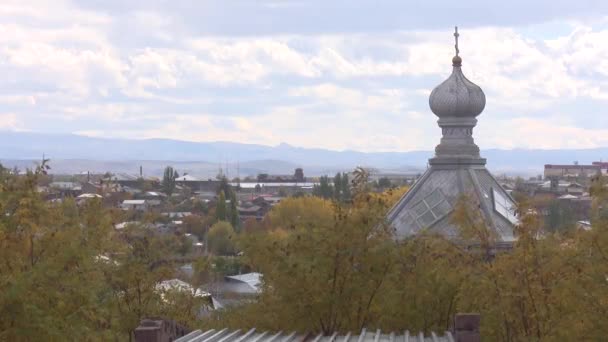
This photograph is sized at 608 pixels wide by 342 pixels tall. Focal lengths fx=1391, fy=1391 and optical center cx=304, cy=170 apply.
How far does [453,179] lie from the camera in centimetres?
3875

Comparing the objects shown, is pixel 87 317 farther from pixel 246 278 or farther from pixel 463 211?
pixel 246 278

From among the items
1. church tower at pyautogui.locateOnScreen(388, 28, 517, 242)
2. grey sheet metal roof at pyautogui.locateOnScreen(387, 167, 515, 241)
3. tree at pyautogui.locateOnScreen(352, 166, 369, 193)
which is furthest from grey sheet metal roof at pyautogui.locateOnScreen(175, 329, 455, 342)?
grey sheet metal roof at pyautogui.locateOnScreen(387, 167, 515, 241)

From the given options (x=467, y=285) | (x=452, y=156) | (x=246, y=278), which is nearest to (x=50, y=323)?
(x=467, y=285)

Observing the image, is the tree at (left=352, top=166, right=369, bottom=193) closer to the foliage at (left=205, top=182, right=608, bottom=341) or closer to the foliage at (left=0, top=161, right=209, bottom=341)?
the foliage at (left=205, top=182, right=608, bottom=341)

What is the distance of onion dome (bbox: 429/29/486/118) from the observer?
4075 centimetres

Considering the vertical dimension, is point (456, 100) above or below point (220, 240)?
above

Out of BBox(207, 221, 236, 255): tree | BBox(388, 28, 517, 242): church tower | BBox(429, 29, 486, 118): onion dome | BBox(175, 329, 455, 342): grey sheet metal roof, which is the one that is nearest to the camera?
BBox(175, 329, 455, 342): grey sheet metal roof

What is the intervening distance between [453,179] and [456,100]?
3.04m

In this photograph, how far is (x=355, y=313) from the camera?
90.0ft

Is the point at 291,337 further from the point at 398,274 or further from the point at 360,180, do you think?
the point at 360,180

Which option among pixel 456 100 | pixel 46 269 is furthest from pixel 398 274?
pixel 456 100

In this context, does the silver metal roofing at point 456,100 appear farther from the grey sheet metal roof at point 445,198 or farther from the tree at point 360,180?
the tree at point 360,180

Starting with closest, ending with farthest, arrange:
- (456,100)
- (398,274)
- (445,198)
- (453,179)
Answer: (398,274)
(445,198)
(453,179)
(456,100)

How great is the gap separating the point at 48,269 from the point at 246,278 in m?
44.7
